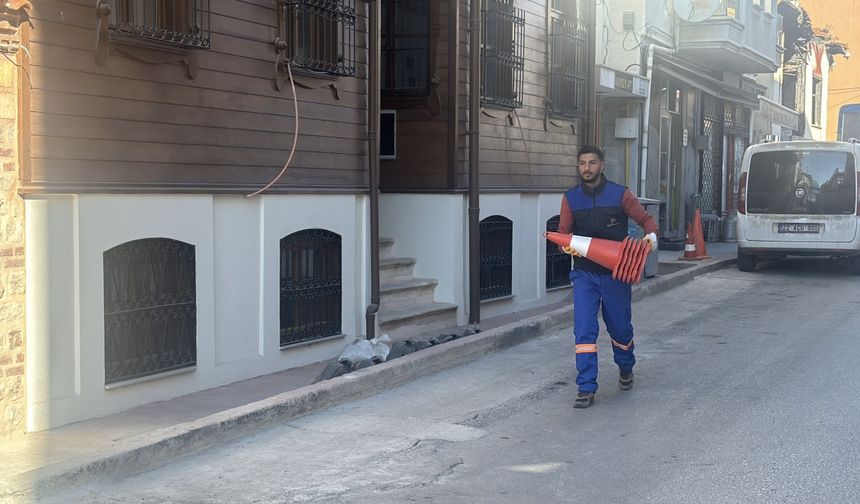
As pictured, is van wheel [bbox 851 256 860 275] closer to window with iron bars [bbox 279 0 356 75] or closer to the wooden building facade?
the wooden building facade

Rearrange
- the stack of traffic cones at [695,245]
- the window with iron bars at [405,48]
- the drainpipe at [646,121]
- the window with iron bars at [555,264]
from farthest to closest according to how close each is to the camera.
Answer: the drainpipe at [646,121] < the stack of traffic cones at [695,245] < the window with iron bars at [555,264] < the window with iron bars at [405,48]

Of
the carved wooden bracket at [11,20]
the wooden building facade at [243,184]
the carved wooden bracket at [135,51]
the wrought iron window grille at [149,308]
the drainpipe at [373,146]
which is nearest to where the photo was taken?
the carved wooden bracket at [11,20]

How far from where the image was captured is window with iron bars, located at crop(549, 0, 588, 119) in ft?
46.8

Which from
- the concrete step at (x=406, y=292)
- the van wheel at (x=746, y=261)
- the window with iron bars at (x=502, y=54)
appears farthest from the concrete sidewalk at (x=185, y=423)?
the van wheel at (x=746, y=261)

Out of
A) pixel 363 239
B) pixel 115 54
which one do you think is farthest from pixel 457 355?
pixel 115 54

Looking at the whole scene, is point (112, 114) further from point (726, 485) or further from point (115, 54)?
point (726, 485)

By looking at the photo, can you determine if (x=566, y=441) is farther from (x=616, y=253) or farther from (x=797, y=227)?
(x=797, y=227)

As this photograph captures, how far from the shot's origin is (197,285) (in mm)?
8023

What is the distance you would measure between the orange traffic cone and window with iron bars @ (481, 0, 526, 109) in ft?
16.2

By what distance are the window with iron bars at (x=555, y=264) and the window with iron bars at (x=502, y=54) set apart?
192 centimetres

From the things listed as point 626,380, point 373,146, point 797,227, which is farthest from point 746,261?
point 626,380

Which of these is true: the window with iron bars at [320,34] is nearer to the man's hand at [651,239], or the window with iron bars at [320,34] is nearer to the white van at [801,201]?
the man's hand at [651,239]

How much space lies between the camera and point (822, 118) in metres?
42.7

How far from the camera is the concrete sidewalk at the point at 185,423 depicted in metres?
5.75
